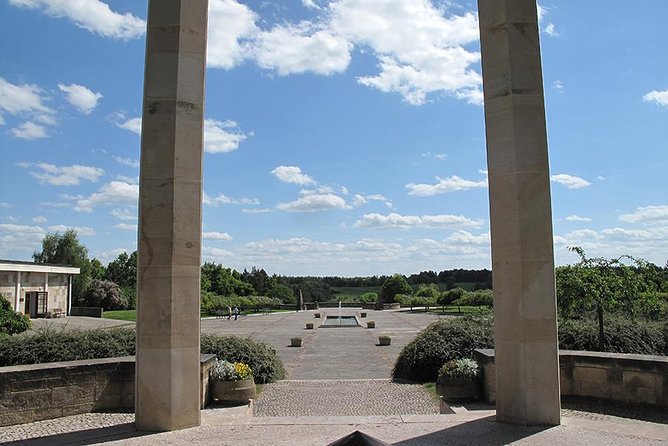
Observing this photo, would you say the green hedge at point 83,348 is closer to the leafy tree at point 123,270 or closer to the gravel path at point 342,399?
the gravel path at point 342,399

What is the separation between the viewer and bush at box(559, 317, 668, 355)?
11.4m

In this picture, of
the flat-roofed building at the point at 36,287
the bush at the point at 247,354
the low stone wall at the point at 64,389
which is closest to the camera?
the low stone wall at the point at 64,389

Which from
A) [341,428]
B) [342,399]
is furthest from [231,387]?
[341,428]

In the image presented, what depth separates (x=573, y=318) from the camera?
50.4 feet

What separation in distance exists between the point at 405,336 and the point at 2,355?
63.8ft

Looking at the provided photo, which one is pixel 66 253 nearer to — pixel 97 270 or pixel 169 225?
pixel 97 270

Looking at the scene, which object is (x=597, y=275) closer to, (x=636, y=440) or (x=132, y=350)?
(x=636, y=440)

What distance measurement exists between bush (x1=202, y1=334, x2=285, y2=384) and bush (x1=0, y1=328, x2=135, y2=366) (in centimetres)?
185

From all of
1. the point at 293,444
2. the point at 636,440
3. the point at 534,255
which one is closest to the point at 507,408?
the point at 636,440

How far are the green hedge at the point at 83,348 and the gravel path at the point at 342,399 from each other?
105cm

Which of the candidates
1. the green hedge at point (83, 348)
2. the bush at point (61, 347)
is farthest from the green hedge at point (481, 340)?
the bush at point (61, 347)

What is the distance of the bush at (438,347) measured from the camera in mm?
12805

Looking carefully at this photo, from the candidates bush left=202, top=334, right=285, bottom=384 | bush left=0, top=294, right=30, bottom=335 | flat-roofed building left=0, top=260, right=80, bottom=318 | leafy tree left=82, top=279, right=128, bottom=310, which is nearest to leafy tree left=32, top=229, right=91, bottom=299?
Answer: leafy tree left=82, top=279, right=128, bottom=310

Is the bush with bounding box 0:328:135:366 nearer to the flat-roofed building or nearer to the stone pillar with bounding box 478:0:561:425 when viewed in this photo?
the stone pillar with bounding box 478:0:561:425
